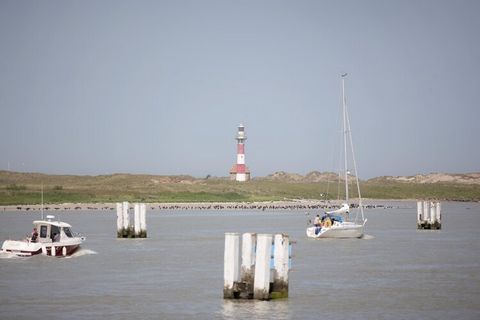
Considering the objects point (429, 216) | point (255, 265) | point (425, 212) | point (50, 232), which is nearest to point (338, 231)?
point (425, 212)

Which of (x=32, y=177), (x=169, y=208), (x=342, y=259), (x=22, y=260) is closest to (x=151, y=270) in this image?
(x=22, y=260)

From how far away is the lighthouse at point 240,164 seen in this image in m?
150

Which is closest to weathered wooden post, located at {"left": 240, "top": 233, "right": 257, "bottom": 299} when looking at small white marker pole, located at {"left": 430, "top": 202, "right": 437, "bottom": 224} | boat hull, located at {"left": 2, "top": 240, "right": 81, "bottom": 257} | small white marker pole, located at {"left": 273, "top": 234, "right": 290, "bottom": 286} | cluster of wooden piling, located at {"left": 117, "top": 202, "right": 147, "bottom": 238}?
small white marker pole, located at {"left": 273, "top": 234, "right": 290, "bottom": 286}

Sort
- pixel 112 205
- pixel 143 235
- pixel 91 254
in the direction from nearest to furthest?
pixel 91 254, pixel 143 235, pixel 112 205

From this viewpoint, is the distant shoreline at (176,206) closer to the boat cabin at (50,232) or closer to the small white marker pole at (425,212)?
the small white marker pole at (425,212)

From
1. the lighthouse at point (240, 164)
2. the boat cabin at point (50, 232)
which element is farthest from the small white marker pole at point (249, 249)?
the lighthouse at point (240, 164)

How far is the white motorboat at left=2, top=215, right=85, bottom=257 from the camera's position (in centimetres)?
4031

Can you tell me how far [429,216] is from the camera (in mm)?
67375

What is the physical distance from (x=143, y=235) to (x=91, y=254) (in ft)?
35.8

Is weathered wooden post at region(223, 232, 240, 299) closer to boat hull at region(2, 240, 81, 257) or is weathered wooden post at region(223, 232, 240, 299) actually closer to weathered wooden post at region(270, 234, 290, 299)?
weathered wooden post at region(270, 234, 290, 299)

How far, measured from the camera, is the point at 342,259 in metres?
41.5

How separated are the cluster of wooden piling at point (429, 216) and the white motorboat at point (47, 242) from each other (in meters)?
32.3

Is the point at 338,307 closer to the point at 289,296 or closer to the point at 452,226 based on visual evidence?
the point at 289,296

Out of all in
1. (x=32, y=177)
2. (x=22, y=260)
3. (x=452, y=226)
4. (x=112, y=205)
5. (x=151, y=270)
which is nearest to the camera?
(x=151, y=270)
